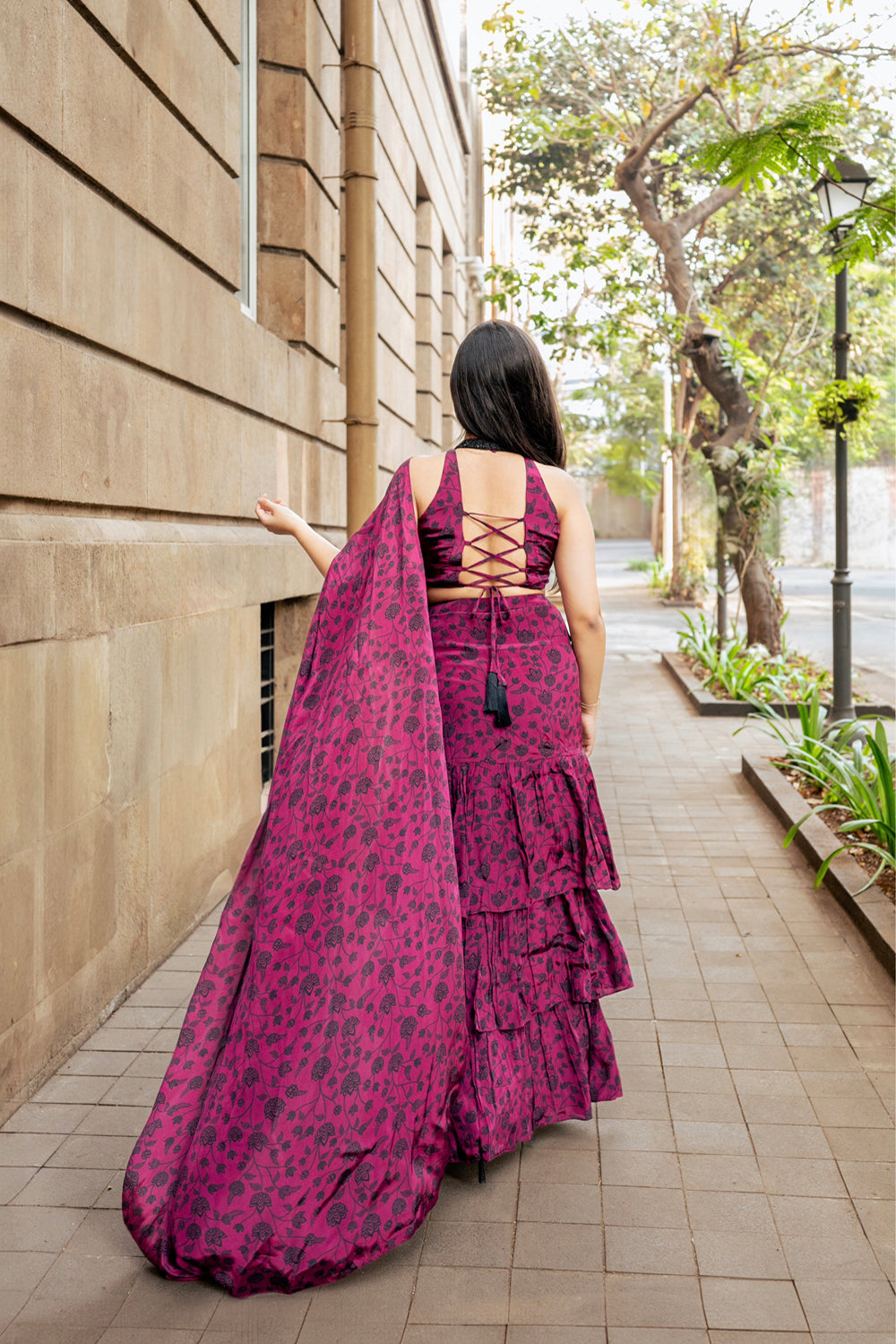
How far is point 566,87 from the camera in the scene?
51.0ft

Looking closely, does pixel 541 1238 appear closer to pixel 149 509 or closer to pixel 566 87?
pixel 149 509

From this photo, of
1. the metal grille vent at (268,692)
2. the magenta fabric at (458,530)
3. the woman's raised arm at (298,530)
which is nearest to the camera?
the magenta fabric at (458,530)

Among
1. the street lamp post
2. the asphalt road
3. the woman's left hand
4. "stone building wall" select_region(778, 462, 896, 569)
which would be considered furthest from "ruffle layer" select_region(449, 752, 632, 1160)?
"stone building wall" select_region(778, 462, 896, 569)

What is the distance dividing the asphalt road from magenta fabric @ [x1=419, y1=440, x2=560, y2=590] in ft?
30.4

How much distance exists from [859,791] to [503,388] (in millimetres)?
3779

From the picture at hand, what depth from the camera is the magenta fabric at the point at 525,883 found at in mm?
3031

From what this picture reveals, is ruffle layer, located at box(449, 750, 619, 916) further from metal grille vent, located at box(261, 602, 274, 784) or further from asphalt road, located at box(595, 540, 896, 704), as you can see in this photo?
asphalt road, located at box(595, 540, 896, 704)

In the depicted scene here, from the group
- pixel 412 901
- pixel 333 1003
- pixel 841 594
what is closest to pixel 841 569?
pixel 841 594

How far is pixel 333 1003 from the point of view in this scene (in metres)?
2.70

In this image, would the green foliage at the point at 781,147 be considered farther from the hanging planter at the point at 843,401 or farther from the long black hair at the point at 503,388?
the hanging planter at the point at 843,401

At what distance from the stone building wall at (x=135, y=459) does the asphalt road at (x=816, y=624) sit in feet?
25.1

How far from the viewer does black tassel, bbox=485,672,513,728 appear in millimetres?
3051

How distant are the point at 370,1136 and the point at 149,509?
2537mm

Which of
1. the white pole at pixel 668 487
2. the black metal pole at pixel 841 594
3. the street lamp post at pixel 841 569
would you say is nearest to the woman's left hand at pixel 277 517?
the street lamp post at pixel 841 569
